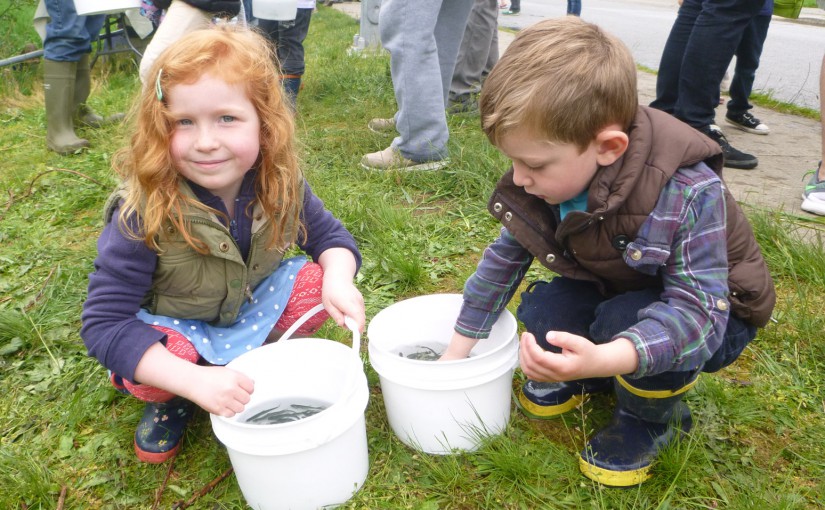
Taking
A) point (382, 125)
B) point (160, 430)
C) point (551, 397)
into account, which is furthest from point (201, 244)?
point (382, 125)

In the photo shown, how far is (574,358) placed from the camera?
1.23m

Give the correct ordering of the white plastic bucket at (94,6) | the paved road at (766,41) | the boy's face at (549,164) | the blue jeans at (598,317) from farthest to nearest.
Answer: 1. the paved road at (766,41)
2. the white plastic bucket at (94,6)
3. the blue jeans at (598,317)
4. the boy's face at (549,164)

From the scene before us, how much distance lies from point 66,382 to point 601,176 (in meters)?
1.56

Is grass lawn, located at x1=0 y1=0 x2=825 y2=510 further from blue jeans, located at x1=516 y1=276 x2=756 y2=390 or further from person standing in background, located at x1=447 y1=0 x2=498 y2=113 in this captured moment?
person standing in background, located at x1=447 y1=0 x2=498 y2=113

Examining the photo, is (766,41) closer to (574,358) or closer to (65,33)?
(65,33)

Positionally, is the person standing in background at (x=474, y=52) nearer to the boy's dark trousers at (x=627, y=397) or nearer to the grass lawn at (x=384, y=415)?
the grass lawn at (x=384, y=415)

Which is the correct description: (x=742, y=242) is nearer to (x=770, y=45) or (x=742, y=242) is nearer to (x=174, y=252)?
(x=174, y=252)

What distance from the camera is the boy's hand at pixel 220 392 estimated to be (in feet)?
4.56

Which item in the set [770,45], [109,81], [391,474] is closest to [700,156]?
[391,474]

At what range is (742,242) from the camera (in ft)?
4.69

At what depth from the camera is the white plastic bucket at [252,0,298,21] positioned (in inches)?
145

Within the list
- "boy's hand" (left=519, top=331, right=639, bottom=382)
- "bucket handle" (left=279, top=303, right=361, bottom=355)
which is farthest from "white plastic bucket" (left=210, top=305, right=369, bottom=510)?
"boy's hand" (left=519, top=331, right=639, bottom=382)

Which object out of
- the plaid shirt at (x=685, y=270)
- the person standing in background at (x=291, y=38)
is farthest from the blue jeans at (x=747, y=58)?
the plaid shirt at (x=685, y=270)

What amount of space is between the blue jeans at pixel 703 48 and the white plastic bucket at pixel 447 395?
1.86 metres
